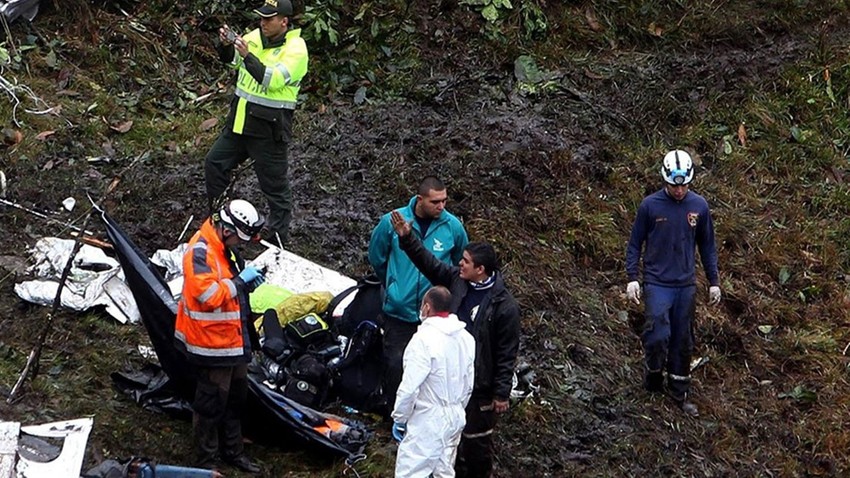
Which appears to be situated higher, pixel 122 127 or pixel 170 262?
pixel 170 262

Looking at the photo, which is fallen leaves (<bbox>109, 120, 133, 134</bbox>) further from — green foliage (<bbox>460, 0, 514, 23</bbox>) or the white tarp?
green foliage (<bbox>460, 0, 514, 23</bbox>)

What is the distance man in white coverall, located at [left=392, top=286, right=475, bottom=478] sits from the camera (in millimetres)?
4996

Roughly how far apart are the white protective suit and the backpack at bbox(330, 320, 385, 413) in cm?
120

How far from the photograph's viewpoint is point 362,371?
21.3 ft

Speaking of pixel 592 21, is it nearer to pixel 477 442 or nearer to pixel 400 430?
pixel 477 442

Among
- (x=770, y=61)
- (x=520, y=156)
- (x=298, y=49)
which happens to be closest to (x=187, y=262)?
(x=298, y=49)

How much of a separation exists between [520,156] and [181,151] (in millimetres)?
2956

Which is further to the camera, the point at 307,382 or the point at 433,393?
the point at 307,382

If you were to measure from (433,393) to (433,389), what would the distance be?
0.02m

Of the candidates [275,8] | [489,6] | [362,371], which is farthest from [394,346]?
[489,6]

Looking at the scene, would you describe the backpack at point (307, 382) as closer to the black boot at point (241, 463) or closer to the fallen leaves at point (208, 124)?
the black boot at point (241, 463)

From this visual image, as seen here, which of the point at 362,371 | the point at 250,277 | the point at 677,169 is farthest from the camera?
the point at 677,169

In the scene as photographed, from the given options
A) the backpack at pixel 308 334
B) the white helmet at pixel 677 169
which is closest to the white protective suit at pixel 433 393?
the backpack at pixel 308 334

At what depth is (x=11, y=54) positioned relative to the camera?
9.86m
